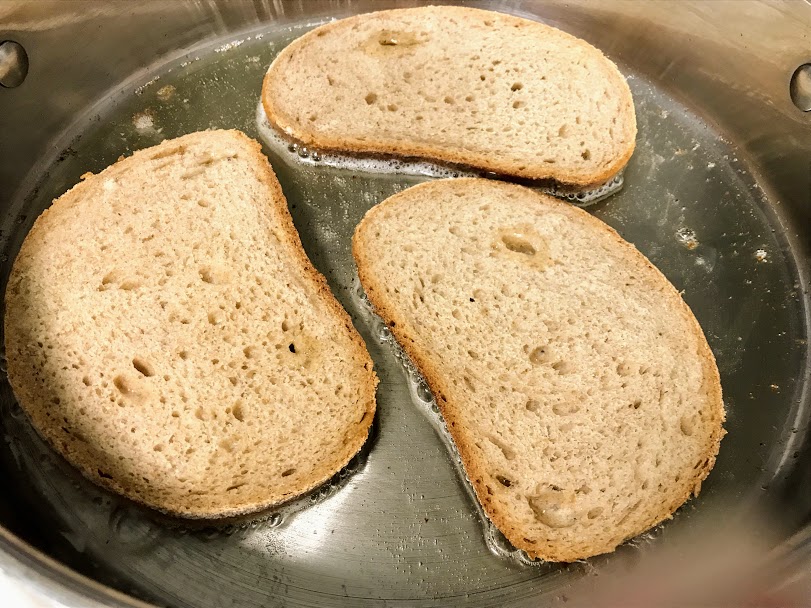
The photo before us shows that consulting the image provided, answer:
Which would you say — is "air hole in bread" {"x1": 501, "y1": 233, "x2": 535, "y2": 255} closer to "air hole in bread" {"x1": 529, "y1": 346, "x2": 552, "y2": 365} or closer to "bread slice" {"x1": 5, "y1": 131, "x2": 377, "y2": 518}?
"air hole in bread" {"x1": 529, "y1": 346, "x2": 552, "y2": 365}

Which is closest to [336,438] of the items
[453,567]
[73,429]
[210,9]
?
[453,567]

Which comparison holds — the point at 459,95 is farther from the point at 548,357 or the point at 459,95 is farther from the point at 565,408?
the point at 565,408

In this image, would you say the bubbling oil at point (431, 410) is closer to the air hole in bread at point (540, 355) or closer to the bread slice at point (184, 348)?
the bread slice at point (184, 348)

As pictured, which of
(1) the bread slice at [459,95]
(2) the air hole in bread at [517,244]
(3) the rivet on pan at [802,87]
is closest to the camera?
(2) the air hole in bread at [517,244]

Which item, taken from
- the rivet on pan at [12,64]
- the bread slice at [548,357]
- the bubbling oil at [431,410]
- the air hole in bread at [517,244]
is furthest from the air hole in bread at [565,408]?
the rivet on pan at [12,64]

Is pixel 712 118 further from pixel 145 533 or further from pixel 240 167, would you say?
pixel 145 533

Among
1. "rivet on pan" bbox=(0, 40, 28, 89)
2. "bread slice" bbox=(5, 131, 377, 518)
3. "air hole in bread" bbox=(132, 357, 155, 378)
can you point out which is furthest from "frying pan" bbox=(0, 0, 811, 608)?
"air hole in bread" bbox=(132, 357, 155, 378)
